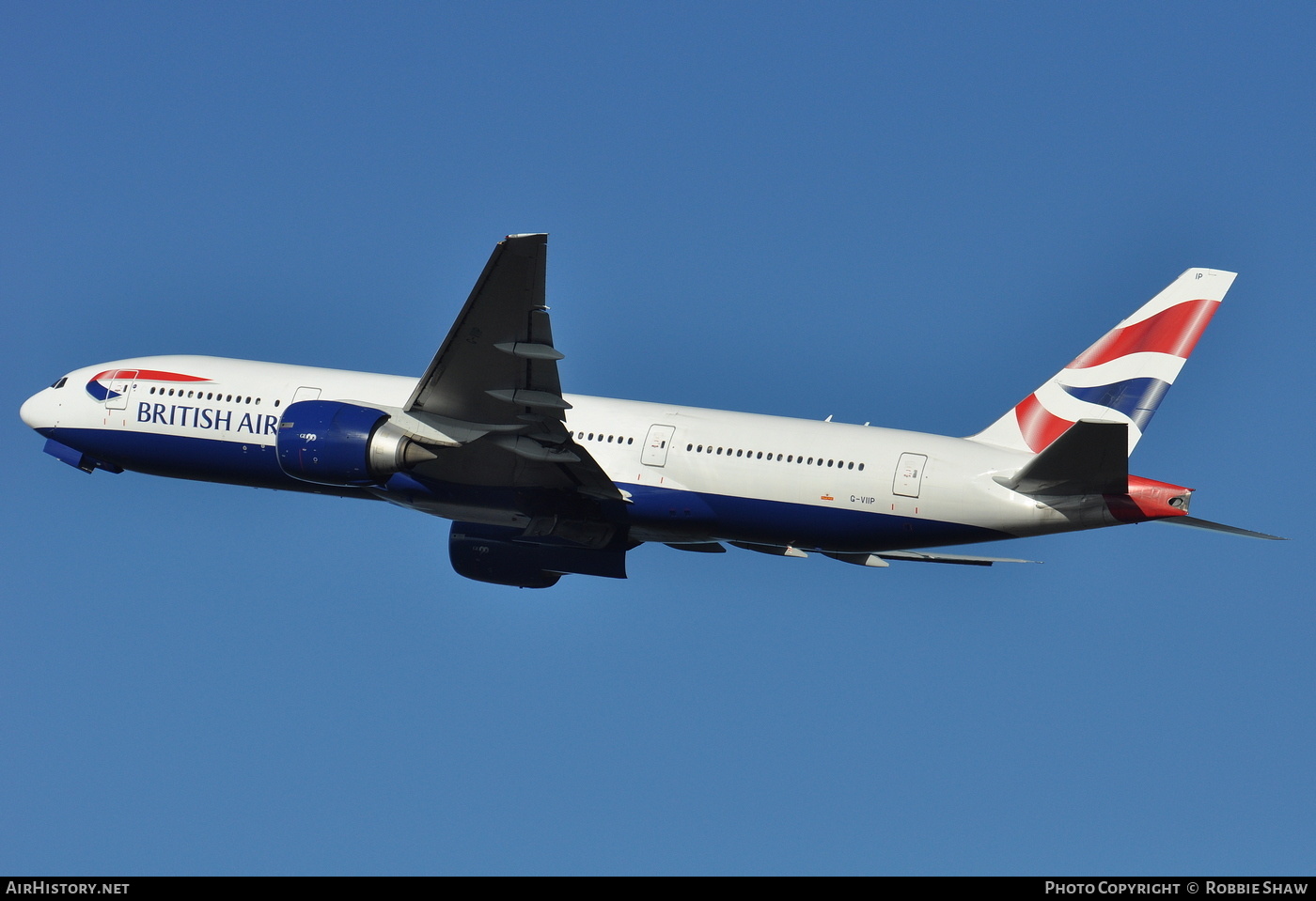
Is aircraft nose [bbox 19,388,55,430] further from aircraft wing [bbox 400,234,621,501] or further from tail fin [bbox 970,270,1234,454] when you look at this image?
tail fin [bbox 970,270,1234,454]

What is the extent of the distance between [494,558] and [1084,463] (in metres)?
16.5

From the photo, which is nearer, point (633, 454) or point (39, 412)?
point (633, 454)

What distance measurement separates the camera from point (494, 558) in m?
42.2

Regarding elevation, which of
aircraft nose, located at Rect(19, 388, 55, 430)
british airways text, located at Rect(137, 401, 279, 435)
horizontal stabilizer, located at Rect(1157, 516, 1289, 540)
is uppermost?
aircraft nose, located at Rect(19, 388, 55, 430)

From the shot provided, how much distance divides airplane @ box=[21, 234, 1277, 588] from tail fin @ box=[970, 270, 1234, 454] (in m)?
0.05

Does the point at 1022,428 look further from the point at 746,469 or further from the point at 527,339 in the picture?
the point at 527,339

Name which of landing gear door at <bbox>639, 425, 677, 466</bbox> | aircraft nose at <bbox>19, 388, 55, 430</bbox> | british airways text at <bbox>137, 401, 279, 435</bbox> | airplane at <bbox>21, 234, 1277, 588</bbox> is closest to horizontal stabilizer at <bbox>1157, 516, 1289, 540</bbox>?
airplane at <bbox>21, 234, 1277, 588</bbox>

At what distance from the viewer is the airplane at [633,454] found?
114ft

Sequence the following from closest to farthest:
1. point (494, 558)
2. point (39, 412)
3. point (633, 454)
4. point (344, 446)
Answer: point (344, 446)
point (633, 454)
point (494, 558)
point (39, 412)

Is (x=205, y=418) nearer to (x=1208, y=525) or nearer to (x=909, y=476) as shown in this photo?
(x=909, y=476)

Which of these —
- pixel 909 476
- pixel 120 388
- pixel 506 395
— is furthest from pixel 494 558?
pixel 909 476

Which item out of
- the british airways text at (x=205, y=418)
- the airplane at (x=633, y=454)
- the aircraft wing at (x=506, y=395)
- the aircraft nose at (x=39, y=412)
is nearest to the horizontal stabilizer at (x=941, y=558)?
the airplane at (x=633, y=454)

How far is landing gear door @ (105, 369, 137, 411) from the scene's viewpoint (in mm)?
42156

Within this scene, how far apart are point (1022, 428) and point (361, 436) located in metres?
16.4
